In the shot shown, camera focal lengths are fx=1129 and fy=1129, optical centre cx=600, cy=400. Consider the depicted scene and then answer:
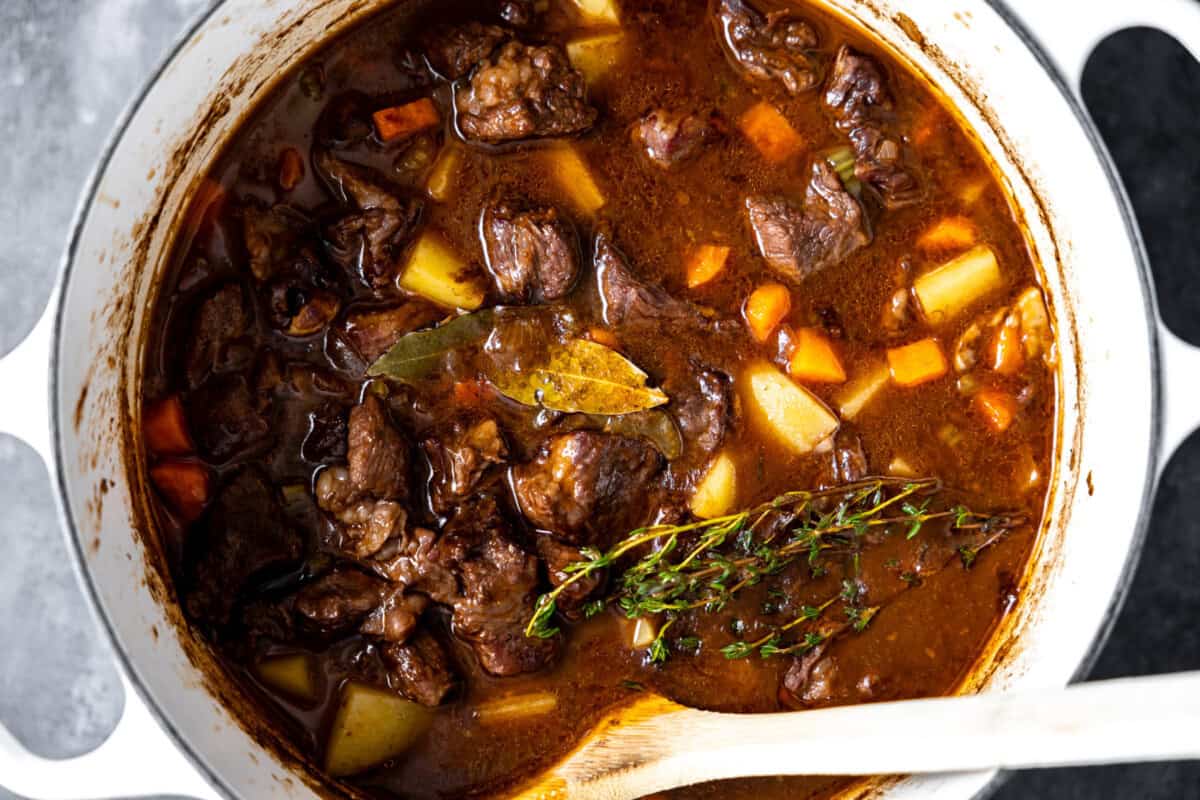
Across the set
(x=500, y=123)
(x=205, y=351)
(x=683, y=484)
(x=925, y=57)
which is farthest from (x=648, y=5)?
(x=205, y=351)

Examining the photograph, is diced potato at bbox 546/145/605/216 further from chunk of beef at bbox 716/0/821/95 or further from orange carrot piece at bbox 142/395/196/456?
orange carrot piece at bbox 142/395/196/456

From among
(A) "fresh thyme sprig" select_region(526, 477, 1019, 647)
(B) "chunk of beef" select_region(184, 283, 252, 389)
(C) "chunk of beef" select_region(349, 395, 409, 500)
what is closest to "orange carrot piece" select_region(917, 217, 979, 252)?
(A) "fresh thyme sprig" select_region(526, 477, 1019, 647)

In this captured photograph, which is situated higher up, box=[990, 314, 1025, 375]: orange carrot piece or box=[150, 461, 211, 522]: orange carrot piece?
box=[150, 461, 211, 522]: orange carrot piece

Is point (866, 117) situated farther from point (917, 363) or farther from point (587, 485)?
point (587, 485)

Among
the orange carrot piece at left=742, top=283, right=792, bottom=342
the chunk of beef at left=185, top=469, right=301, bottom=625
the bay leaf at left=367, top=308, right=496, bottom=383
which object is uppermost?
the bay leaf at left=367, top=308, right=496, bottom=383

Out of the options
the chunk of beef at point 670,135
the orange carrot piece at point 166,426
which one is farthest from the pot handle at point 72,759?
the chunk of beef at point 670,135

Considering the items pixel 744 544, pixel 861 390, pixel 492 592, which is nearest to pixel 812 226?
pixel 861 390

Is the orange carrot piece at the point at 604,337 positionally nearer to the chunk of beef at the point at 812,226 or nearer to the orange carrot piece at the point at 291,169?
the chunk of beef at the point at 812,226

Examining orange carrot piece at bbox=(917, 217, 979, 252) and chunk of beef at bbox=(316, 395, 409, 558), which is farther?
orange carrot piece at bbox=(917, 217, 979, 252)
